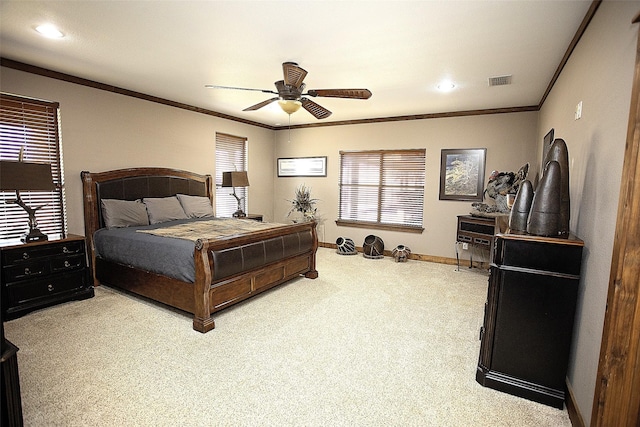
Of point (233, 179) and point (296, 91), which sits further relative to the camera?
point (233, 179)

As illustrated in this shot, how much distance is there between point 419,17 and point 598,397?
2.48m

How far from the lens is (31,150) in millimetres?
3631

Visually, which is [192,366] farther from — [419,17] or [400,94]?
[400,94]

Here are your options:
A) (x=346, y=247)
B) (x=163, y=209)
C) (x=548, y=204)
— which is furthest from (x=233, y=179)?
(x=548, y=204)

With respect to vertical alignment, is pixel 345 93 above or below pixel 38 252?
above

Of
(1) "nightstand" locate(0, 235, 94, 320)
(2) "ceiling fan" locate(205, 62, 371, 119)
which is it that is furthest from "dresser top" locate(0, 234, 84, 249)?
(2) "ceiling fan" locate(205, 62, 371, 119)

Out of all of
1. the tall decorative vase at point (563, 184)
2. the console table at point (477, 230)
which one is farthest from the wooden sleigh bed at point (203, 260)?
the tall decorative vase at point (563, 184)

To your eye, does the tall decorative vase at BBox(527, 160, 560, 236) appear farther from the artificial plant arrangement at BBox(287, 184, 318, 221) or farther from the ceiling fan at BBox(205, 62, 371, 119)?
the artificial plant arrangement at BBox(287, 184, 318, 221)

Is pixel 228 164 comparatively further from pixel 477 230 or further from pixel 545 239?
pixel 545 239

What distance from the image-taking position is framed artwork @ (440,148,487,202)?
5.23 meters

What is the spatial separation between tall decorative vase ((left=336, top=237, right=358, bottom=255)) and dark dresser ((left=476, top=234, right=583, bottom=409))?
3964 mm

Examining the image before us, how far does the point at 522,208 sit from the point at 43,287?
4454 millimetres

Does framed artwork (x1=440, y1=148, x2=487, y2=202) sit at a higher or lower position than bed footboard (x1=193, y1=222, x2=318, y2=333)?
higher

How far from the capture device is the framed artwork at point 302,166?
6637mm
